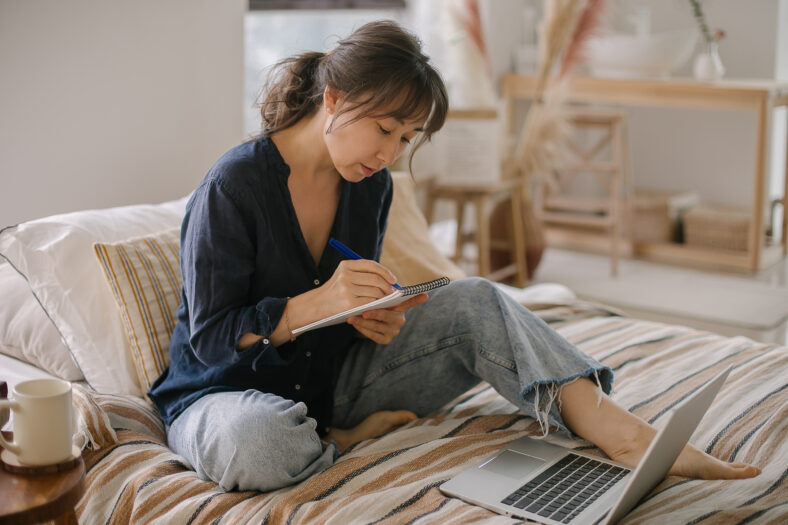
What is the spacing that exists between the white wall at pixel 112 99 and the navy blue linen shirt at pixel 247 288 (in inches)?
27.9

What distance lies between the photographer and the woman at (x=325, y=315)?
53.0 inches

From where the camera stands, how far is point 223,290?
4.49 ft

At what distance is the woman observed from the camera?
1.35m

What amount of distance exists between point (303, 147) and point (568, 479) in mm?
721

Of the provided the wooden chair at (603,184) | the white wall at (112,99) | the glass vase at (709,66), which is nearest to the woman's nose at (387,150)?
the white wall at (112,99)

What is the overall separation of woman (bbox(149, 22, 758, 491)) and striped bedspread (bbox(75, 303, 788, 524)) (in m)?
0.04

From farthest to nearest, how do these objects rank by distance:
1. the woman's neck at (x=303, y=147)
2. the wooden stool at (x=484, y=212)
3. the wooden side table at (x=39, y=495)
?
the wooden stool at (x=484, y=212) → the woman's neck at (x=303, y=147) → the wooden side table at (x=39, y=495)

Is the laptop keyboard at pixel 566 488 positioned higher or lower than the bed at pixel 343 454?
lower

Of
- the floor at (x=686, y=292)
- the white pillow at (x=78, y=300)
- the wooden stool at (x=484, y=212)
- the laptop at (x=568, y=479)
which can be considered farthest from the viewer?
the wooden stool at (x=484, y=212)

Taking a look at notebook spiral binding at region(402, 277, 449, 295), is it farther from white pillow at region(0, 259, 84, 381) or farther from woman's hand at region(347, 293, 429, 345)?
white pillow at region(0, 259, 84, 381)

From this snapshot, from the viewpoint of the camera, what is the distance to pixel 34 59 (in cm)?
194

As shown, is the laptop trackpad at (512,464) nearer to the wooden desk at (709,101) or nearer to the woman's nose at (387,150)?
the woman's nose at (387,150)

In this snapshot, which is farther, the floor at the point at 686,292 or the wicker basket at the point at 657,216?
the wicker basket at the point at 657,216

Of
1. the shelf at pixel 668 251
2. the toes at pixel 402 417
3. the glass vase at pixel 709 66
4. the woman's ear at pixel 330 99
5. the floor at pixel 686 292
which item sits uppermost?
the glass vase at pixel 709 66
